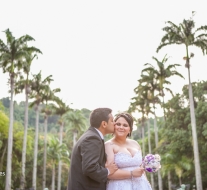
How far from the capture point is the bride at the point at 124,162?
477cm

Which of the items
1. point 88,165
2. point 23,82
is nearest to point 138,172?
point 88,165

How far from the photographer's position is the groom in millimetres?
3873

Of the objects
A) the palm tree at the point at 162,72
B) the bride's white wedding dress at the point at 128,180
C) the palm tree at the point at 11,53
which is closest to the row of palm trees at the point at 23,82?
the palm tree at the point at 11,53

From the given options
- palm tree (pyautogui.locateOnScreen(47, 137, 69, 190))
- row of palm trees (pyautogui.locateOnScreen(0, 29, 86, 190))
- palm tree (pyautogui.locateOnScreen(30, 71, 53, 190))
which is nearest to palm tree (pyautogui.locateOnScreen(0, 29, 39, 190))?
row of palm trees (pyautogui.locateOnScreen(0, 29, 86, 190))

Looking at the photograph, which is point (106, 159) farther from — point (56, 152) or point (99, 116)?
point (56, 152)

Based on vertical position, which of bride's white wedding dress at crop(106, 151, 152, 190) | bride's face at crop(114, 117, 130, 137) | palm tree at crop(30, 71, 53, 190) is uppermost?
palm tree at crop(30, 71, 53, 190)

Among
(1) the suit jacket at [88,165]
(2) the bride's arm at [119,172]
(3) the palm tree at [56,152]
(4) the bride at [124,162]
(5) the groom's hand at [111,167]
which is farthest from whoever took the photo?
(3) the palm tree at [56,152]

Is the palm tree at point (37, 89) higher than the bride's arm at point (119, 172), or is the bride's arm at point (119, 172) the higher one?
the palm tree at point (37, 89)

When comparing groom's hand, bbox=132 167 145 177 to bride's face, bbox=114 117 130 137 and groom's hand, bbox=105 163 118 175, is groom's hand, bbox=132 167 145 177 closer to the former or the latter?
groom's hand, bbox=105 163 118 175

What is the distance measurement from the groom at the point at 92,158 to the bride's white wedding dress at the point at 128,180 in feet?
2.00

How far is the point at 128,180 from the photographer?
4.90 m

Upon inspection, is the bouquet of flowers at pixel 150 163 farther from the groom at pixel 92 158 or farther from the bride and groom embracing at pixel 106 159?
the groom at pixel 92 158

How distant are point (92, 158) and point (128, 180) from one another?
1.24 meters

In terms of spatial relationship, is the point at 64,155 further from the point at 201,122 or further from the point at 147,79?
the point at 201,122
